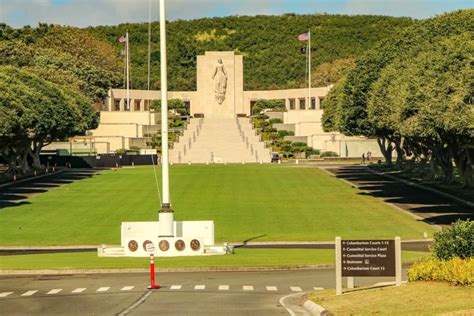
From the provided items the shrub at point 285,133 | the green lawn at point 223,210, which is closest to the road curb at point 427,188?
the green lawn at point 223,210

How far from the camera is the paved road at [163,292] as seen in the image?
2572 centimetres

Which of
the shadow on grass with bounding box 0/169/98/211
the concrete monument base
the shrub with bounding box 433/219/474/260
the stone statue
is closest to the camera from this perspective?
the shrub with bounding box 433/219/474/260

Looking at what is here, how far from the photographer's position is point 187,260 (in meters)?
40.7

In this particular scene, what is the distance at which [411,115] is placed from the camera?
2532 inches

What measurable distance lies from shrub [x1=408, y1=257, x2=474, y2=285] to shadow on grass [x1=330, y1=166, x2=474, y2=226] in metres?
31.2

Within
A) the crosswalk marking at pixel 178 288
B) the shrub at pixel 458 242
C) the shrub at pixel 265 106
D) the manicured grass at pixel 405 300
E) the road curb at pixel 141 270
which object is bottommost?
the road curb at pixel 141 270

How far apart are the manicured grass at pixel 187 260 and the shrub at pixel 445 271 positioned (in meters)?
11.8

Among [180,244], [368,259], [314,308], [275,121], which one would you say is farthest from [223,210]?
[275,121]

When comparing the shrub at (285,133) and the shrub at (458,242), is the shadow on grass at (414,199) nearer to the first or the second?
the shrub at (458,242)

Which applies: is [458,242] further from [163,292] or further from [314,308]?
[163,292]

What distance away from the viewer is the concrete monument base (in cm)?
4294

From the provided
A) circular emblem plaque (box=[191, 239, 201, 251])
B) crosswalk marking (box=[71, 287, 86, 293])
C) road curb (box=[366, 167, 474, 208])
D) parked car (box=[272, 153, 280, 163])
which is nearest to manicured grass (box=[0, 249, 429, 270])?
circular emblem plaque (box=[191, 239, 201, 251])

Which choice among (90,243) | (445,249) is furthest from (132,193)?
(445,249)

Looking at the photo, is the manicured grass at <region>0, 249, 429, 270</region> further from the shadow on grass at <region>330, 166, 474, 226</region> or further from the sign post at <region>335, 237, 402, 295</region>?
the shadow on grass at <region>330, 166, 474, 226</region>
